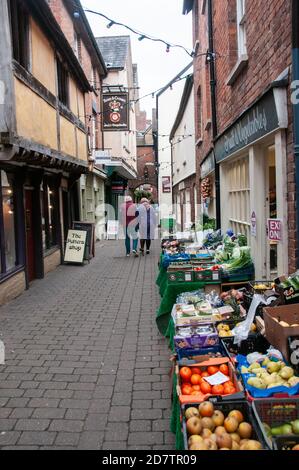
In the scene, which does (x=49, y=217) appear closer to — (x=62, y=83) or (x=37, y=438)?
(x=62, y=83)

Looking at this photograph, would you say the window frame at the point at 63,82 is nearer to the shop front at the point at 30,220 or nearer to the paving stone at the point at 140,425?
the shop front at the point at 30,220

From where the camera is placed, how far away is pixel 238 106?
732 cm

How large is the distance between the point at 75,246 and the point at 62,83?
168 inches

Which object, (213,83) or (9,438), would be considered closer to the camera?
(9,438)

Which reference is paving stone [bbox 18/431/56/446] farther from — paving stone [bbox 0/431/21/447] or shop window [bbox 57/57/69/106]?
shop window [bbox 57/57/69/106]

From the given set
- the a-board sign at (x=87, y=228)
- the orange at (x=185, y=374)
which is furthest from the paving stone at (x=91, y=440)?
the a-board sign at (x=87, y=228)

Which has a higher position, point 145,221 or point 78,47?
point 78,47

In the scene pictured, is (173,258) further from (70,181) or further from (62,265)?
(70,181)

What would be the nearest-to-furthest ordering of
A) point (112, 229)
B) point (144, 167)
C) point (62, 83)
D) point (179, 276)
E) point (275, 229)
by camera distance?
point (275, 229), point (179, 276), point (62, 83), point (112, 229), point (144, 167)

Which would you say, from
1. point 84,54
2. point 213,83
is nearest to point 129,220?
point 213,83

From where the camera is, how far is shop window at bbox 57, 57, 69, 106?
36.2 ft

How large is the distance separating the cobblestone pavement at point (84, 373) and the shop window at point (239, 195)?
6.83ft

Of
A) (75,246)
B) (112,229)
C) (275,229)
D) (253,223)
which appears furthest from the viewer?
(112,229)

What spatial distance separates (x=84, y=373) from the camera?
4656mm
